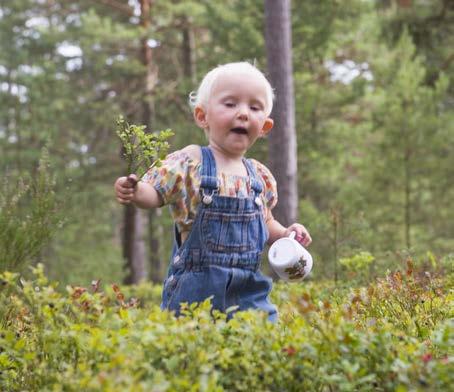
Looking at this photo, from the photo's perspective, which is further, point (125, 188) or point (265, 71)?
point (265, 71)

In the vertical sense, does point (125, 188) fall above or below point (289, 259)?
above

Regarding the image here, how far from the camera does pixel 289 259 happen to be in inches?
128

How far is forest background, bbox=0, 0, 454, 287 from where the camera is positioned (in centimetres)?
1080

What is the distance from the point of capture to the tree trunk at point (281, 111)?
7726 mm

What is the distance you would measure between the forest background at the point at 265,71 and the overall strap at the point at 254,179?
299cm

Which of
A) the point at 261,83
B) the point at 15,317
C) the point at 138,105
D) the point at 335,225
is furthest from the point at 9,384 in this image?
the point at 138,105

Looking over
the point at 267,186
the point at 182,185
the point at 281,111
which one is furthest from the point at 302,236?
the point at 281,111

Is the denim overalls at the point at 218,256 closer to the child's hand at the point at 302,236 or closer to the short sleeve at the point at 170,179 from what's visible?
the short sleeve at the point at 170,179

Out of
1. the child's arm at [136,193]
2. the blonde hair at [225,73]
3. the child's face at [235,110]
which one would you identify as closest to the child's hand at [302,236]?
the child's face at [235,110]

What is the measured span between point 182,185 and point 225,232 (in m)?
0.35

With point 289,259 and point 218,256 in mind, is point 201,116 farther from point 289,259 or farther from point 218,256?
point 289,259

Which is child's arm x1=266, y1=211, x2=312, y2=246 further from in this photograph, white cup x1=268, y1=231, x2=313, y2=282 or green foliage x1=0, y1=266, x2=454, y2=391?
green foliage x1=0, y1=266, x2=454, y2=391

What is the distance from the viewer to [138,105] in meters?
14.0

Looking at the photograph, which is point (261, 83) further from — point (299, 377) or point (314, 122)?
point (314, 122)
